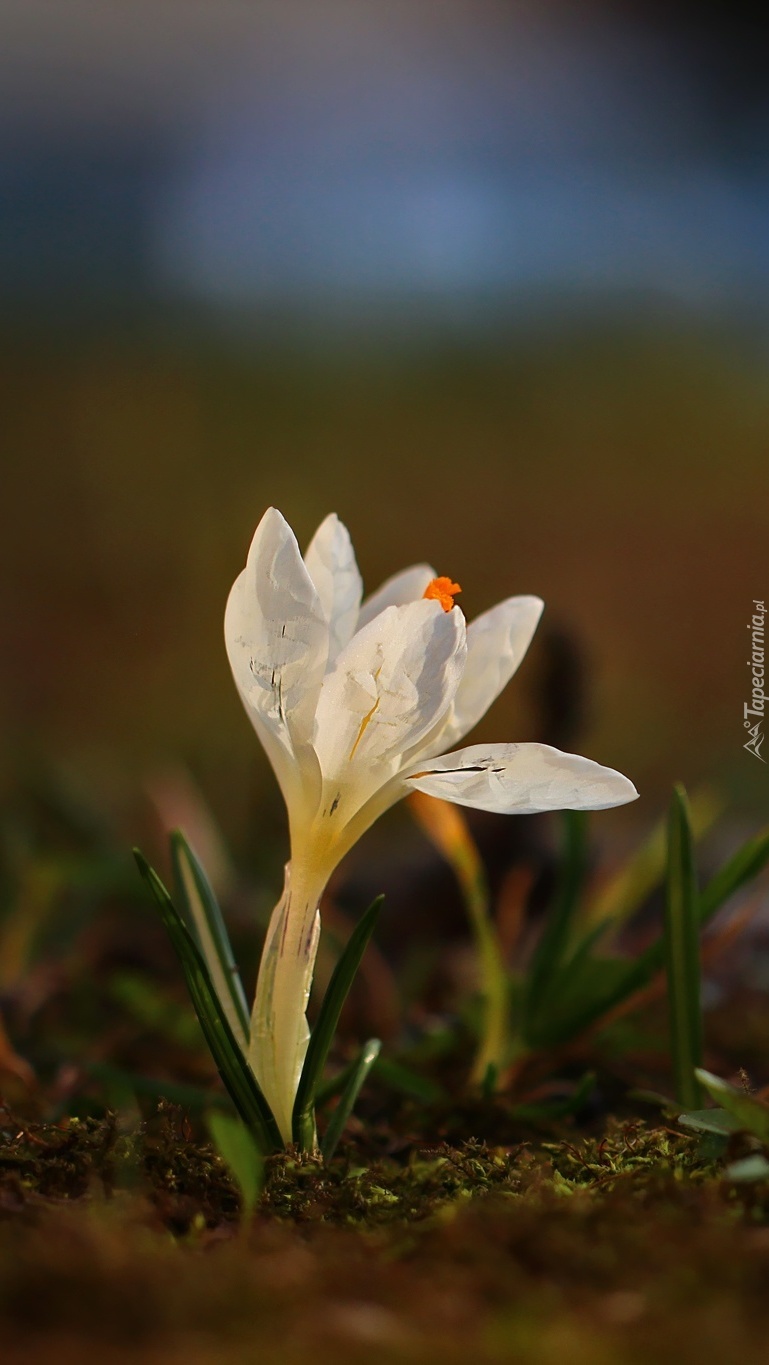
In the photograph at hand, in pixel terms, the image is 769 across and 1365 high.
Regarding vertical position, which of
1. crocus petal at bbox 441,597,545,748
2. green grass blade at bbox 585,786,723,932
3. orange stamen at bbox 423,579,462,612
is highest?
orange stamen at bbox 423,579,462,612

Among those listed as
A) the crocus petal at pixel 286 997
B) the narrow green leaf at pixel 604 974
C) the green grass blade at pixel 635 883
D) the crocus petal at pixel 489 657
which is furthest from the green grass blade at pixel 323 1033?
the green grass blade at pixel 635 883

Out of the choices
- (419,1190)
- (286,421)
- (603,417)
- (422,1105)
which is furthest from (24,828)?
(603,417)

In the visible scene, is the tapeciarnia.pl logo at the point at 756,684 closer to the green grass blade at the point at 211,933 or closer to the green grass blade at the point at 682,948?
the green grass blade at the point at 682,948

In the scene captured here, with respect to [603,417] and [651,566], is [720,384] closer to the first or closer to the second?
[603,417]

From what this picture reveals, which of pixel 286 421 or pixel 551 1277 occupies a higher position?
pixel 286 421

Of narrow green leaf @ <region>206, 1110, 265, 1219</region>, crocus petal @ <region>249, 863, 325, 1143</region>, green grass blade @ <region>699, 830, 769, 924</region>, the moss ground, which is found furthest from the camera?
green grass blade @ <region>699, 830, 769, 924</region>

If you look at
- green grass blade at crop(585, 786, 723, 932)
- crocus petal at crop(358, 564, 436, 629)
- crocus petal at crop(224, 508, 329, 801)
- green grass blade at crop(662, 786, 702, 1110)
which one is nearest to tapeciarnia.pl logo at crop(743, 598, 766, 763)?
green grass blade at crop(585, 786, 723, 932)

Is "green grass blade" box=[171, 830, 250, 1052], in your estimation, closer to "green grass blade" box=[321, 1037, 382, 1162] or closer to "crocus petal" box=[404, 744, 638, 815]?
"green grass blade" box=[321, 1037, 382, 1162]
